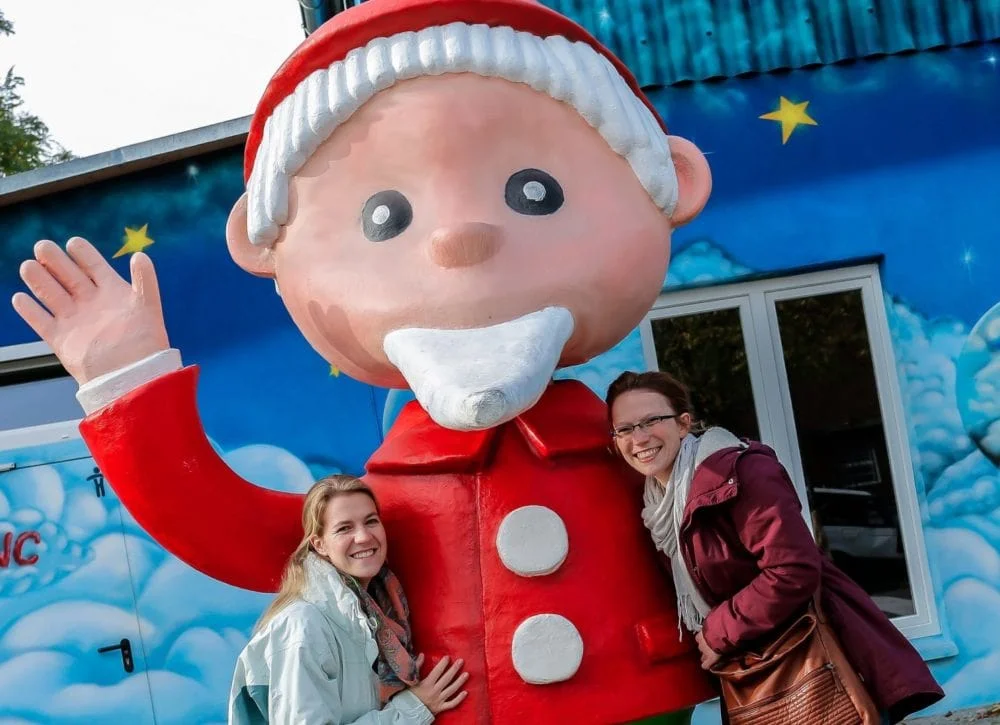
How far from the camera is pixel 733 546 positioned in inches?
93.5

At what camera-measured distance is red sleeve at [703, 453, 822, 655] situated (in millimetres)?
2271

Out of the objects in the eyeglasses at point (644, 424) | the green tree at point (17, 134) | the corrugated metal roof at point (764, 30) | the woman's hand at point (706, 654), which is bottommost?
the woman's hand at point (706, 654)

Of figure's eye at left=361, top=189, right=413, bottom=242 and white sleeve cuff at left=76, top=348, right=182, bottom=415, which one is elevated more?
figure's eye at left=361, top=189, right=413, bottom=242

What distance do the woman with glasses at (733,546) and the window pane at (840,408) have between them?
2393 mm

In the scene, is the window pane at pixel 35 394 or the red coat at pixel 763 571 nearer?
the red coat at pixel 763 571

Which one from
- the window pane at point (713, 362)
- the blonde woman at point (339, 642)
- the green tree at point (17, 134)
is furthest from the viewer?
the green tree at point (17, 134)

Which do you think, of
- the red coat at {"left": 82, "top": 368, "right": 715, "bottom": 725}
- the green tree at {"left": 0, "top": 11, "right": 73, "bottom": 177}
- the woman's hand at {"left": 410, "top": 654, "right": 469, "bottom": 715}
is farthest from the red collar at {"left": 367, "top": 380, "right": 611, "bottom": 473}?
the green tree at {"left": 0, "top": 11, "right": 73, "bottom": 177}

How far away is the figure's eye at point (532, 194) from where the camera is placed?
251 centimetres

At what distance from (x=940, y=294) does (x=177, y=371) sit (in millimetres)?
3466

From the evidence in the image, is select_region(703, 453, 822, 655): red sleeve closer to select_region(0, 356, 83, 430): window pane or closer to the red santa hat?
the red santa hat

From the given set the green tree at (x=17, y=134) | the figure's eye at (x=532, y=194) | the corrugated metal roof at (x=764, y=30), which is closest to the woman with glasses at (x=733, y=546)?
the figure's eye at (x=532, y=194)

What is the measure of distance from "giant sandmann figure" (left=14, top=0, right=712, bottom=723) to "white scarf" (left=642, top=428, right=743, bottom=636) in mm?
77

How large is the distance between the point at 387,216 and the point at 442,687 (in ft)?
3.53

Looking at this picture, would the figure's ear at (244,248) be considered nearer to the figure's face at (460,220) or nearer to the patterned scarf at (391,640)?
the figure's face at (460,220)
